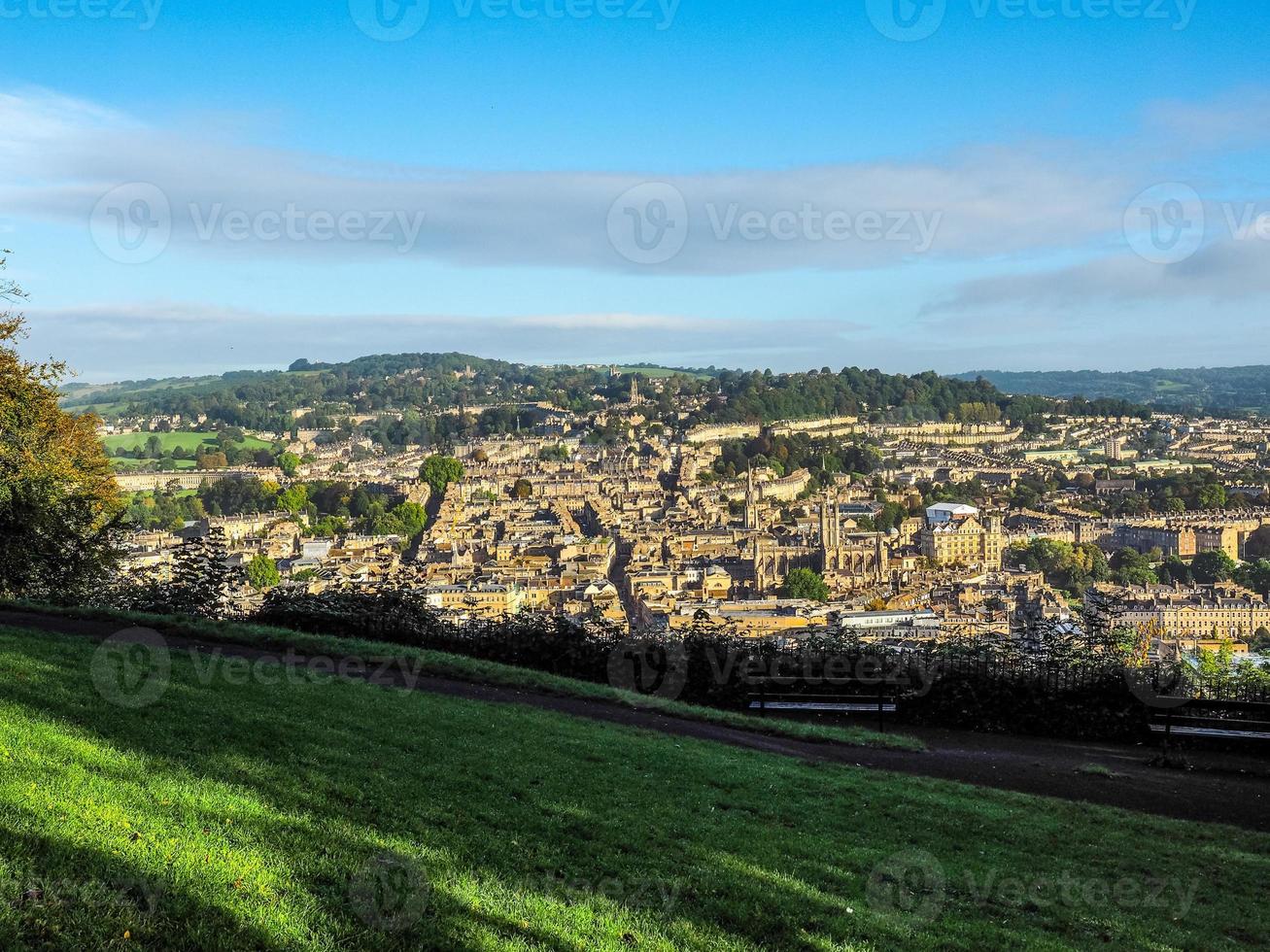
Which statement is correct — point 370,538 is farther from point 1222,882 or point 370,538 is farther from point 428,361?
point 428,361

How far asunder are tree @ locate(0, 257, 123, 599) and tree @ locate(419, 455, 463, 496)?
223 ft

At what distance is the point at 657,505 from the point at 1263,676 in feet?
219

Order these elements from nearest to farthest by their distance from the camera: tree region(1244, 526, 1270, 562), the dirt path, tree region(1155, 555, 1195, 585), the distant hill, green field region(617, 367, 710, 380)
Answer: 1. the dirt path
2. tree region(1155, 555, 1195, 585)
3. tree region(1244, 526, 1270, 562)
4. the distant hill
5. green field region(617, 367, 710, 380)

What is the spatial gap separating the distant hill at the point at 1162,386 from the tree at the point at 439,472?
8124cm

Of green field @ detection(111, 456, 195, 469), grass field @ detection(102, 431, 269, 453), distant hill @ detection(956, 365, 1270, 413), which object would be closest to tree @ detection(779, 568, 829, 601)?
green field @ detection(111, 456, 195, 469)

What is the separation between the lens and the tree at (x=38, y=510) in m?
13.8

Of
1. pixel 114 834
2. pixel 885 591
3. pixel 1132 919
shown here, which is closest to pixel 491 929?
pixel 114 834

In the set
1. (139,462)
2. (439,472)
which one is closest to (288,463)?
(139,462)

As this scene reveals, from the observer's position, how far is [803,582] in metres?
44.8

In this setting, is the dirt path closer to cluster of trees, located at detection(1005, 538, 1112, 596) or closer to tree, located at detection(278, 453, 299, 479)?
cluster of trees, located at detection(1005, 538, 1112, 596)

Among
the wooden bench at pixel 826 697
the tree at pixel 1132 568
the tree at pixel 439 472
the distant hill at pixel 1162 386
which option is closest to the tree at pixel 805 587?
the tree at pixel 1132 568

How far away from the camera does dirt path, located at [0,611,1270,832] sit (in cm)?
818

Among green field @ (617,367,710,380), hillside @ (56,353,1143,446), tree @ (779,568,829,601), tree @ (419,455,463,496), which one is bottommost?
tree @ (779,568,829,601)

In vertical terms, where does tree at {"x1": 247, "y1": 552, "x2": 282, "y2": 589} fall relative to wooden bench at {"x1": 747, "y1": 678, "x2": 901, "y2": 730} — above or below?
below
